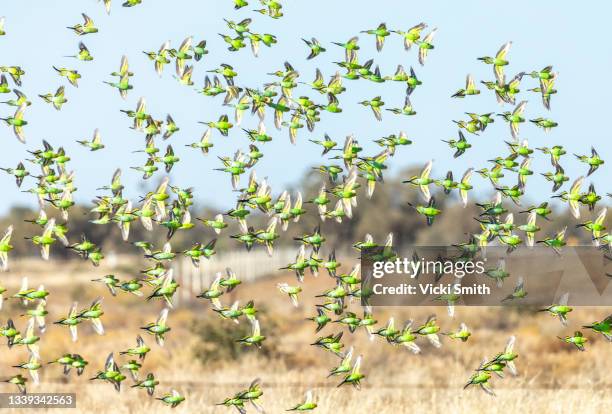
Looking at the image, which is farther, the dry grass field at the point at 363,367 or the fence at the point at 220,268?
the fence at the point at 220,268

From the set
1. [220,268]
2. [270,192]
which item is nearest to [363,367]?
[270,192]

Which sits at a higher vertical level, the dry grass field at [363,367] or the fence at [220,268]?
the fence at [220,268]

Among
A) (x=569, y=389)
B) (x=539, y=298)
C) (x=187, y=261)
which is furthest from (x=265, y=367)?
(x=187, y=261)

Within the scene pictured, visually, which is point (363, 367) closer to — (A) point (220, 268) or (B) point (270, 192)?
(B) point (270, 192)

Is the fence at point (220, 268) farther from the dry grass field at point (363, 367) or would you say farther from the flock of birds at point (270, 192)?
the flock of birds at point (270, 192)

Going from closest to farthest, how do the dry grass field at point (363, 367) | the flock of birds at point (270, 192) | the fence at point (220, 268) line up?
the flock of birds at point (270, 192) → the dry grass field at point (363, 367) → the fence at point (220, 268)

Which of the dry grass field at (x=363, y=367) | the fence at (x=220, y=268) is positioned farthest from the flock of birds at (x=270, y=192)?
the fence at (x=220, y=268)

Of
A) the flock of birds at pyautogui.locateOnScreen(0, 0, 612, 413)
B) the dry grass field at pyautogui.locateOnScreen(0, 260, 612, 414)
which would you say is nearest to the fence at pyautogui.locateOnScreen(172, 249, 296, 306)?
the dry grass field at pyautogui.locateOnScreen(0, 260, 612, 414)

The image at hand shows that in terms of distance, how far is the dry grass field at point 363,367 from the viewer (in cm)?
2459

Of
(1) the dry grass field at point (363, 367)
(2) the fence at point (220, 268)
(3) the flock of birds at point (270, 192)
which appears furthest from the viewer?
A: (2) the fence at point (220, 268)

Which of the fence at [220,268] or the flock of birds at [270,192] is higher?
the fence at [220,268]

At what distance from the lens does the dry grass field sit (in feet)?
80.7

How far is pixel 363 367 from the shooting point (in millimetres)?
34281

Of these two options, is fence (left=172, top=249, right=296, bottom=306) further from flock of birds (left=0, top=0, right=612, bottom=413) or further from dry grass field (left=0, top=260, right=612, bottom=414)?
flock of birds (left=0, top=0, right=612, bottom=413)
